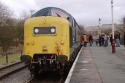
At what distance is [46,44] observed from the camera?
20.2 metres

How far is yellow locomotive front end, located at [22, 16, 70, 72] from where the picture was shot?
19.9 meters

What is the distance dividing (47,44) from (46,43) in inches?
3.0

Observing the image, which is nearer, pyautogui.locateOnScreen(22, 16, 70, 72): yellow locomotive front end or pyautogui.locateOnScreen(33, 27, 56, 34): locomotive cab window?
pyautogui.locateOnScreen(22, 16, 70, 72): yellow locomotive front end

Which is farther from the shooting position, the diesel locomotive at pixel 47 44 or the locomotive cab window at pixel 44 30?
the locomotive cab window at pixel 44 30

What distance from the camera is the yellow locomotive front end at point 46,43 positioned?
19906 millimetres

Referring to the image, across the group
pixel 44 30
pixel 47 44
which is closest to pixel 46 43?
pixel 47 44

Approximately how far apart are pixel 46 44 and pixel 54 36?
0.56 metres

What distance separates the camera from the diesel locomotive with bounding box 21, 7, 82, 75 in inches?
784

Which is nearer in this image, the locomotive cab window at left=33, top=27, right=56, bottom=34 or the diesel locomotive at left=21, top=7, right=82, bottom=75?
the diesel locomotive at left=21, top=7, right=82, bottom=75

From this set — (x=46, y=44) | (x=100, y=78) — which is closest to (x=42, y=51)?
(x=46, y=44)

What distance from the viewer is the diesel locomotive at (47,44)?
19.9m

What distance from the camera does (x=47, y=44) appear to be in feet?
66.2

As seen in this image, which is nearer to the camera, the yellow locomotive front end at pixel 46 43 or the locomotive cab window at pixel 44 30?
the yellow locomotive front end at pixel 46 43

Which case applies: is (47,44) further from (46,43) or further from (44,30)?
(44,30)
